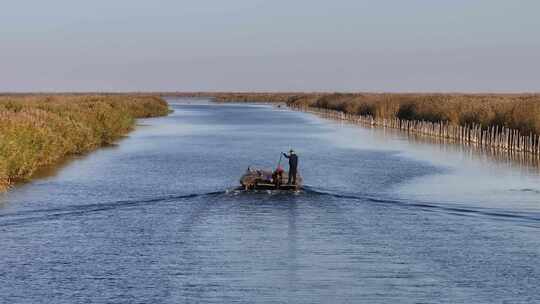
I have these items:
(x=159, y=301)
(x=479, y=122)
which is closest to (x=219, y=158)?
(x=479, y=122)

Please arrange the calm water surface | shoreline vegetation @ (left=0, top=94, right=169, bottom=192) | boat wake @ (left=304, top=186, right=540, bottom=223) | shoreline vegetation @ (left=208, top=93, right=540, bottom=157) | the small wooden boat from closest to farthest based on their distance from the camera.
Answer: the calm water surface
boat wake @ (left=304, top=186, right=540, bottom=223)
the small wooden boat
shoreline vegetation @ (left=0, top=94, right=169, bottom=192)
shoreline vegetation @ (left=208, top=93, right=540, bottom=157)

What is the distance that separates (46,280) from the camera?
23.2 meters

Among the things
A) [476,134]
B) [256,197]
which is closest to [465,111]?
[476,134]

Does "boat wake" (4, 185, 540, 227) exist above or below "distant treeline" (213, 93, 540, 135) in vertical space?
below

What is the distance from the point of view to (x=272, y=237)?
29.7 metres

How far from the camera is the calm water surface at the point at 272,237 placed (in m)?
22.4

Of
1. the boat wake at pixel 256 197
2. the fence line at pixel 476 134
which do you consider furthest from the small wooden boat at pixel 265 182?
the fence line at pixel 476 134

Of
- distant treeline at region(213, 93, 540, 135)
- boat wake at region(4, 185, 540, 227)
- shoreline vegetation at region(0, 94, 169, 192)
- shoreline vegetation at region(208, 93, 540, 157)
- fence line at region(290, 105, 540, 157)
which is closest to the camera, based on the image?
boat wake at region(4, 185, 540, 227)

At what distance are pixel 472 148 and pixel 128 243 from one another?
160ft

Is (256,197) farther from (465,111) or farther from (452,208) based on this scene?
(465,111)

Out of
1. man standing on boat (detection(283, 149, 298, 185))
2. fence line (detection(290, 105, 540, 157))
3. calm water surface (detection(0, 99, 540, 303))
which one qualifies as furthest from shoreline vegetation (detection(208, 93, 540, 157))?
man standing on boat (detection(283, 149, 298, 185))

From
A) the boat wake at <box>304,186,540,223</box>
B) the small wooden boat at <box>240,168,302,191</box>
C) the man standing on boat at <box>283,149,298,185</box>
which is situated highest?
the man standing on boat at <box>283,149,298,185</box>

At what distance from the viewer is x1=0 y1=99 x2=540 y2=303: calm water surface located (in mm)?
22406

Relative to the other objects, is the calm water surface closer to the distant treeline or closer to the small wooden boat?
the small wooden boat
